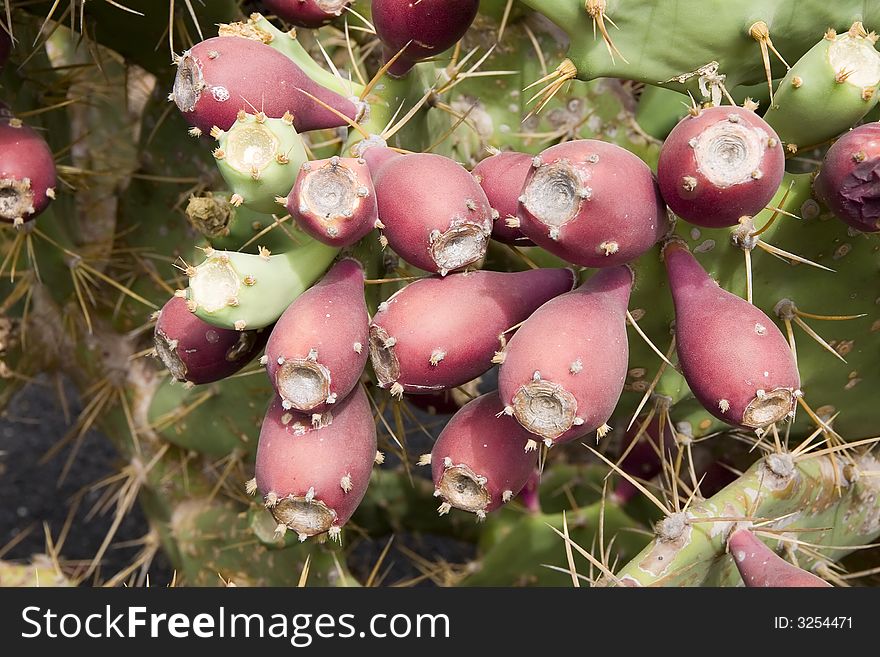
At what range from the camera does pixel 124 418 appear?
1681 mm

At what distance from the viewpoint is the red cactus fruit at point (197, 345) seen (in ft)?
2.98

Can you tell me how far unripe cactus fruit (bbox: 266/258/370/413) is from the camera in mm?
795

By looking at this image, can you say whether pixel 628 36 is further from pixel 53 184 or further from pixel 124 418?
pixel 124 418

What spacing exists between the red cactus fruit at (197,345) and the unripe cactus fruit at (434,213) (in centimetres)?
19

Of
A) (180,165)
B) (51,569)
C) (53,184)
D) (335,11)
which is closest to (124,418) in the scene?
(51,569)

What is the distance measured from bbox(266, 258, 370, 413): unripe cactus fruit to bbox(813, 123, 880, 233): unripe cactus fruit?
45cm

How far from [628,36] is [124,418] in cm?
112

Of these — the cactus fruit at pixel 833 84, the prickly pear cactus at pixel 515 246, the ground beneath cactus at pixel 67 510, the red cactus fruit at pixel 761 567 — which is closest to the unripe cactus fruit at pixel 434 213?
the prickly pear cactus at pixel 515 246

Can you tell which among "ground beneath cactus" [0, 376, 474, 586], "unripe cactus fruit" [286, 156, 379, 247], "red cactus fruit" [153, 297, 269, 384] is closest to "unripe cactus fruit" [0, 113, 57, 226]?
"red cactus fruit" [153, 297, 269, 384]

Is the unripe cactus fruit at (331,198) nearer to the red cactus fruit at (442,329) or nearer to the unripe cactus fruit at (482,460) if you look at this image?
the red cactus fruit at (442,329)

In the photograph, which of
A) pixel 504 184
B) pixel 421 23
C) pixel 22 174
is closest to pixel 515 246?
pixel 504 184

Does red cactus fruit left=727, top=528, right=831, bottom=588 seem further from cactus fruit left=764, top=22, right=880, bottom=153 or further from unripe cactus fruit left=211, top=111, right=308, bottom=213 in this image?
unripe cactus fruit left=211, top=111, right=308, bottom=213
